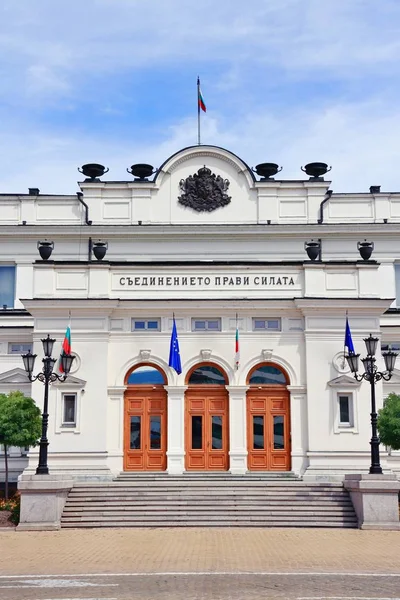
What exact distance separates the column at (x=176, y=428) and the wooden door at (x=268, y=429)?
2.25 metres

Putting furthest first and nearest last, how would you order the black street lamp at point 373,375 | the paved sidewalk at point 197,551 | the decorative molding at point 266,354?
the decorative molding at point 266,354, the black street lamp at point 373,375, the paved sidewalk at point 197,551

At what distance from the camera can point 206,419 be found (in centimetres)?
2664

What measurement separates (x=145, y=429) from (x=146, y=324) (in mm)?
3595

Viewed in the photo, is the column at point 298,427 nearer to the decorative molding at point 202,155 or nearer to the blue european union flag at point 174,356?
the blue european union flag at point 174,356

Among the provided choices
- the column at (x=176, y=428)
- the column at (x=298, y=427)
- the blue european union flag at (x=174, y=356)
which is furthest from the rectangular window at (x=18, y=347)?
the column at (x=298, y=427)

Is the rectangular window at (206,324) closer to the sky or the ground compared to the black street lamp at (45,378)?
closer to the sky

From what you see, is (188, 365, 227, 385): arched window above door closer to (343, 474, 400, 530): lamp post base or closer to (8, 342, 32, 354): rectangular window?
(8, 342, 32, 354): rectangular window

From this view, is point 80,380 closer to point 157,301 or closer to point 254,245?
point 157,301

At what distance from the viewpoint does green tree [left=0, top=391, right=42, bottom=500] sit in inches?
945

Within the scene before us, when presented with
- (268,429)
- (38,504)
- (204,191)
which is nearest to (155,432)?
(268,429)

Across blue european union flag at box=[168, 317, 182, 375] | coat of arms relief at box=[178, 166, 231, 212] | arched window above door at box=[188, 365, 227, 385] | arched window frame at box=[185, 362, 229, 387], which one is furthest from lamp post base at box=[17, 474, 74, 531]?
coat of arms relief at box=[178, 166, 231, 212]

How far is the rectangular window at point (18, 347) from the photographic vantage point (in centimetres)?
2998

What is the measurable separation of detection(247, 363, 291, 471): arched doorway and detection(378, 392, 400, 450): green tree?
145 inches

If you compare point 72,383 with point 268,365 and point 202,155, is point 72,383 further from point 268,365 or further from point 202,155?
point 202,155
